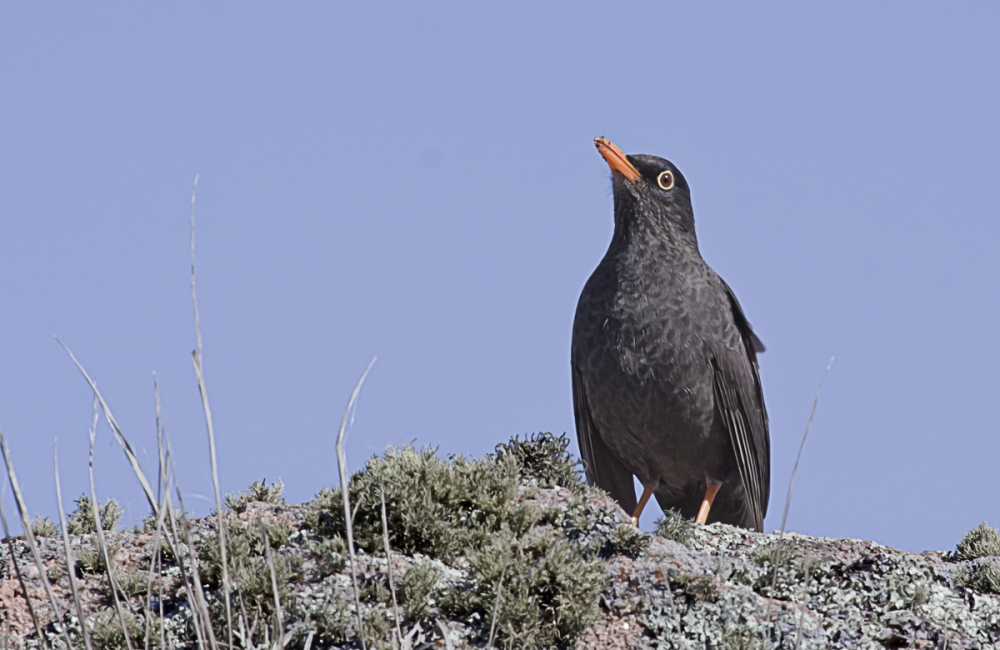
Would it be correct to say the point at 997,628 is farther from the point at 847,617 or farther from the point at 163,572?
the point at 163,572

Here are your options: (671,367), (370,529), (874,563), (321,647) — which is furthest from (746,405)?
(321,647)

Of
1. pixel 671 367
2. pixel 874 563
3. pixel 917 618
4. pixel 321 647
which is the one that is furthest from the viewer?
pixel 671 367

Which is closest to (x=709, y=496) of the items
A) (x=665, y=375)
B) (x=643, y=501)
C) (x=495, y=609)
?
(x=643, y=501)

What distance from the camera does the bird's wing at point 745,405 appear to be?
7969mm

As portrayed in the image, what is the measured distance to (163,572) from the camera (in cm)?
477

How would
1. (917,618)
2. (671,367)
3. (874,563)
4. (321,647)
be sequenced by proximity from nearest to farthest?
1. (321,647)
2. (917,618)
3. (874,563)
4. (671,367)

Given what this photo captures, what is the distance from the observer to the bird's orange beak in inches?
339

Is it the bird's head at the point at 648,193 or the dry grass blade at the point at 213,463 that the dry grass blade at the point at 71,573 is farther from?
the bird's head at the point at 648,193

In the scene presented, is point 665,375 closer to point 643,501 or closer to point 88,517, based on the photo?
point 643,501

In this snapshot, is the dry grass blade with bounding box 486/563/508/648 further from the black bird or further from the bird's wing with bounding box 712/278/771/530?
the bird's wing with bounding box 712/278/771/530

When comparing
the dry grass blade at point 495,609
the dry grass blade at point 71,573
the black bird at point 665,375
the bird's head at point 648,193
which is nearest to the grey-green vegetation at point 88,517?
the dry grass blade at point 71,573

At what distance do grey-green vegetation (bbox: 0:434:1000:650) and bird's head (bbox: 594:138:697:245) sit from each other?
3.52m

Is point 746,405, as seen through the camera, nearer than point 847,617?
No

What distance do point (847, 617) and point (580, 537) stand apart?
1.18m
